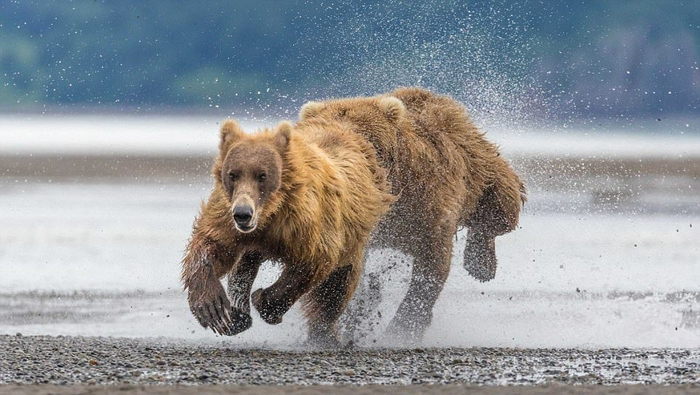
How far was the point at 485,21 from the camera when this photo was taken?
6731 centimetres

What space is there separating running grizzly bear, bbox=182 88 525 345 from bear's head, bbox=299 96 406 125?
11 mm

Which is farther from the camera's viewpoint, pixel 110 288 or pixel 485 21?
pixel 485 21

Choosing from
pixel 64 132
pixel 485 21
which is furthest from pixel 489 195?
pixel 485 21

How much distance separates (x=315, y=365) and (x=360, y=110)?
8.40ft

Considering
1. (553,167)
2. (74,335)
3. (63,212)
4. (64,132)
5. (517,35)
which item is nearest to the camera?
(74,335)

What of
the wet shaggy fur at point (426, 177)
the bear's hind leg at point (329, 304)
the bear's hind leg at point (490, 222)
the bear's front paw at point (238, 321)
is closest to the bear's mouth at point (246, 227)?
the bear's front paw at point (238, 321)

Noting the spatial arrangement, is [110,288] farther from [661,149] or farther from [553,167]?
[661,149]

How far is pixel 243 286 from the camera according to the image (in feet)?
30.9

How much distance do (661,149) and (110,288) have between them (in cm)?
2766

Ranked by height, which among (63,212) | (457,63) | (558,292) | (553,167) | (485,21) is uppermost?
(485,21)

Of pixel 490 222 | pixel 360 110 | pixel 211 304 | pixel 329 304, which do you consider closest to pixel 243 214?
pixel 211 304

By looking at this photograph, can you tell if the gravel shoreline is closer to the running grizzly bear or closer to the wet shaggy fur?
the running grizzly bear

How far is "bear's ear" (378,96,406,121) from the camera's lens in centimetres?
1060

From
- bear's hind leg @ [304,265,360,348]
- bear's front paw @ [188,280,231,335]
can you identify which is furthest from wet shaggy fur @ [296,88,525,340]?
bear's front paw @ [188,280,231,335]
